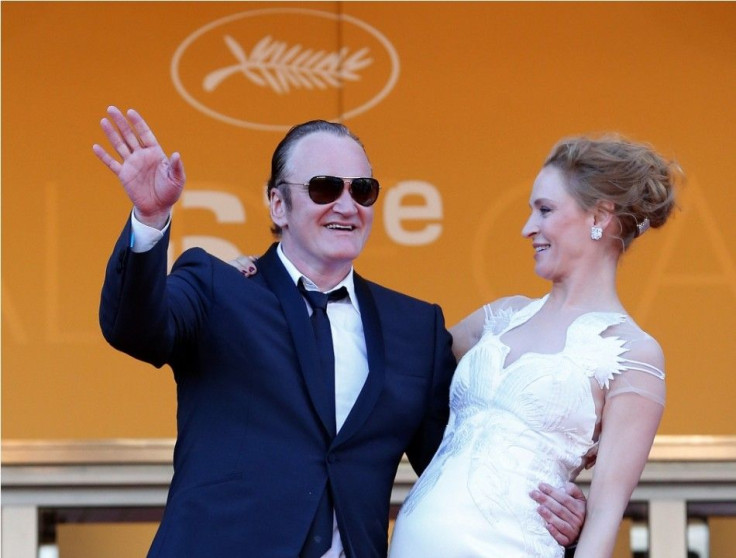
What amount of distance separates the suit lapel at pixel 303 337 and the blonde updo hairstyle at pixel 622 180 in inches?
25.9

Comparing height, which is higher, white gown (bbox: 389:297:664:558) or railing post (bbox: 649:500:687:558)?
railing post (bbox: 649:500:687:558)

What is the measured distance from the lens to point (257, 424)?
3.01 m

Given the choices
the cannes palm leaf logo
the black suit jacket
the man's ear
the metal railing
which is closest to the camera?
the black suit jacket

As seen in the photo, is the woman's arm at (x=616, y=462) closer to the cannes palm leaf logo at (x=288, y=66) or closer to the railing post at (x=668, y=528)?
the railing post at (x=668, y=528)

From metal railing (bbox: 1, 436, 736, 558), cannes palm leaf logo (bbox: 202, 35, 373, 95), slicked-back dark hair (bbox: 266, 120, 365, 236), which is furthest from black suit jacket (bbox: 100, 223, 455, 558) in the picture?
cannes palm leaf logo (bbox: 202, 35, 373, 95)

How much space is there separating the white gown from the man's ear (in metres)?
0.59

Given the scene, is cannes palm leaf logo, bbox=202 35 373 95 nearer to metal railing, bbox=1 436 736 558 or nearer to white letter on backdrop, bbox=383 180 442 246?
white letter on backdrop, bbox=383 180 442 246

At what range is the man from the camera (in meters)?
2.79

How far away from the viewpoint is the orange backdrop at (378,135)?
16.5 ft

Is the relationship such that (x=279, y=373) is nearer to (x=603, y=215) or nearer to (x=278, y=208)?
(x=278, y=208)

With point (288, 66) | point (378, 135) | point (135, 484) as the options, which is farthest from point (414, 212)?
point (135, 484)

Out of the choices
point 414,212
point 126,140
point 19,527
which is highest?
point 414,212

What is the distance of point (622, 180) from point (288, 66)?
2147 mm

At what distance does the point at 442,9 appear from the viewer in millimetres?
5129
